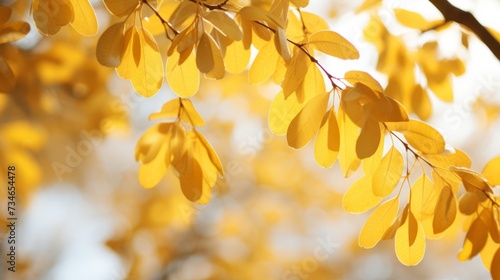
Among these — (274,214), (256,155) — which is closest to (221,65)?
(256,155)

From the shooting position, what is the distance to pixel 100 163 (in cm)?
277

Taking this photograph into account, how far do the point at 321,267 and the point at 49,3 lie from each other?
2.32 metres

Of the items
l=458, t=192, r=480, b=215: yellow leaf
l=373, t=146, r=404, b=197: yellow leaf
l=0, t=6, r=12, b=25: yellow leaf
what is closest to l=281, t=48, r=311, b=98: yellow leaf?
l=373, t=146, r=404, b=197: yellow leaf

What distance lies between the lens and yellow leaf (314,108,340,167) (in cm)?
58

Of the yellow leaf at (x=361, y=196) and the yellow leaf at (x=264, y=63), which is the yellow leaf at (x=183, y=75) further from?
the yellow leaf at (x=361, y=196)

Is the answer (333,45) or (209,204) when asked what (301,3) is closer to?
(333,45)

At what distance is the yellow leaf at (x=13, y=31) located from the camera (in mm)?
630

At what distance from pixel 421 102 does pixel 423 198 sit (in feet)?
1.25

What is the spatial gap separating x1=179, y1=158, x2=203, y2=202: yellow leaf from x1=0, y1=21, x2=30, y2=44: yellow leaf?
0.83 ft

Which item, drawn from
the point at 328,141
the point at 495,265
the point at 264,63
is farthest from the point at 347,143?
the point at 495,265

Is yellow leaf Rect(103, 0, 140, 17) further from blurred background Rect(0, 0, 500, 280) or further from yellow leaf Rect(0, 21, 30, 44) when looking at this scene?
blurred background Rect(0, 0, 500, 280)

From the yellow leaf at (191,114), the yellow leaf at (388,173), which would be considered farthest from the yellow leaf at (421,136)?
the yellow leaf at (191,114)

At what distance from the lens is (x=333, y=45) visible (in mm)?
571

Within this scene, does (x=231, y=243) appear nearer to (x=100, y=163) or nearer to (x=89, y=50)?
(x=100, y=163)
